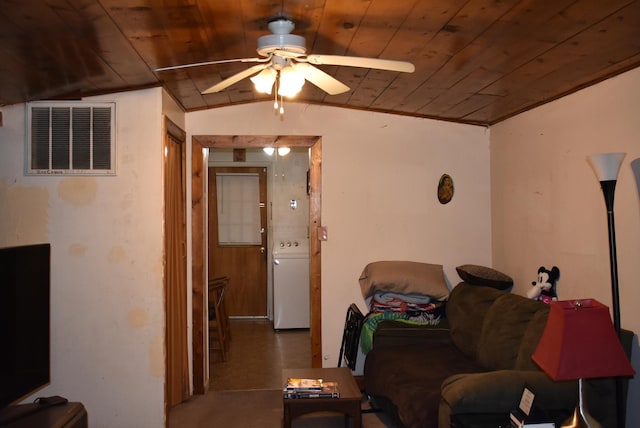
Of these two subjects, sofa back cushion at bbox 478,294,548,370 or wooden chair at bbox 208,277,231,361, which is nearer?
sofa back cushion at bbox 478,294,548,370

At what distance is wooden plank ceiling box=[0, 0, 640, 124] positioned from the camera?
2141 millimetres

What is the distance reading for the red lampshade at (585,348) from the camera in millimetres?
1956

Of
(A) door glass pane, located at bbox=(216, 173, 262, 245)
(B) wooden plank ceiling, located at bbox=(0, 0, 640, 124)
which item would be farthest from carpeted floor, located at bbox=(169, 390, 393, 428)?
(A) door glass pane, located at bbox=(216, 173, 262, 245)

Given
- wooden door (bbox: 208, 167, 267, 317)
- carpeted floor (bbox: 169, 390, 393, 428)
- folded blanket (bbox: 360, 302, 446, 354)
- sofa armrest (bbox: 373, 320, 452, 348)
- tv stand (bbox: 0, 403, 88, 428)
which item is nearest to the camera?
tv stand (bbox: 0, 403, 88, 428)

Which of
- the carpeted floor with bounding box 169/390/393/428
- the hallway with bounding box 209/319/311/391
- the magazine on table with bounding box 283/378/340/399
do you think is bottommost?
the carpeted floor with bounding box 169/390/393/428

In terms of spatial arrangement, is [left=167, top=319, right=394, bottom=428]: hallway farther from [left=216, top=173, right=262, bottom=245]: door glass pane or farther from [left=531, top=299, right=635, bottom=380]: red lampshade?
[left=531, top=299, right=635, bottom=380]: red lampshade

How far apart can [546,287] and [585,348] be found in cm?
157

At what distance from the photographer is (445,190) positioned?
180 inches

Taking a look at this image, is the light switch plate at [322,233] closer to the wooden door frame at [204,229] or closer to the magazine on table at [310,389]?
the wooden door frame at [204,229]

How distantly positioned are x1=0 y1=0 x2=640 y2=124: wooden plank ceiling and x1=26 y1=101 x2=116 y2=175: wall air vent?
9 centimetres

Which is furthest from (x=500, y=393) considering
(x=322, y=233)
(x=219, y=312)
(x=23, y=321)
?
(x=219, y=312)

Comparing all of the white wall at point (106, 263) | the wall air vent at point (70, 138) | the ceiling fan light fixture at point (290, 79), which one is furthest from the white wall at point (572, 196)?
the wall air vent at point (70, 138)

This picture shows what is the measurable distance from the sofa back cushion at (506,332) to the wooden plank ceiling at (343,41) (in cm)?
131

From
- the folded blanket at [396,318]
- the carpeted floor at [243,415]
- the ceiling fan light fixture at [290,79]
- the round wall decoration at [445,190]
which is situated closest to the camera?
the ceiling fan light fixture at [290,79]
